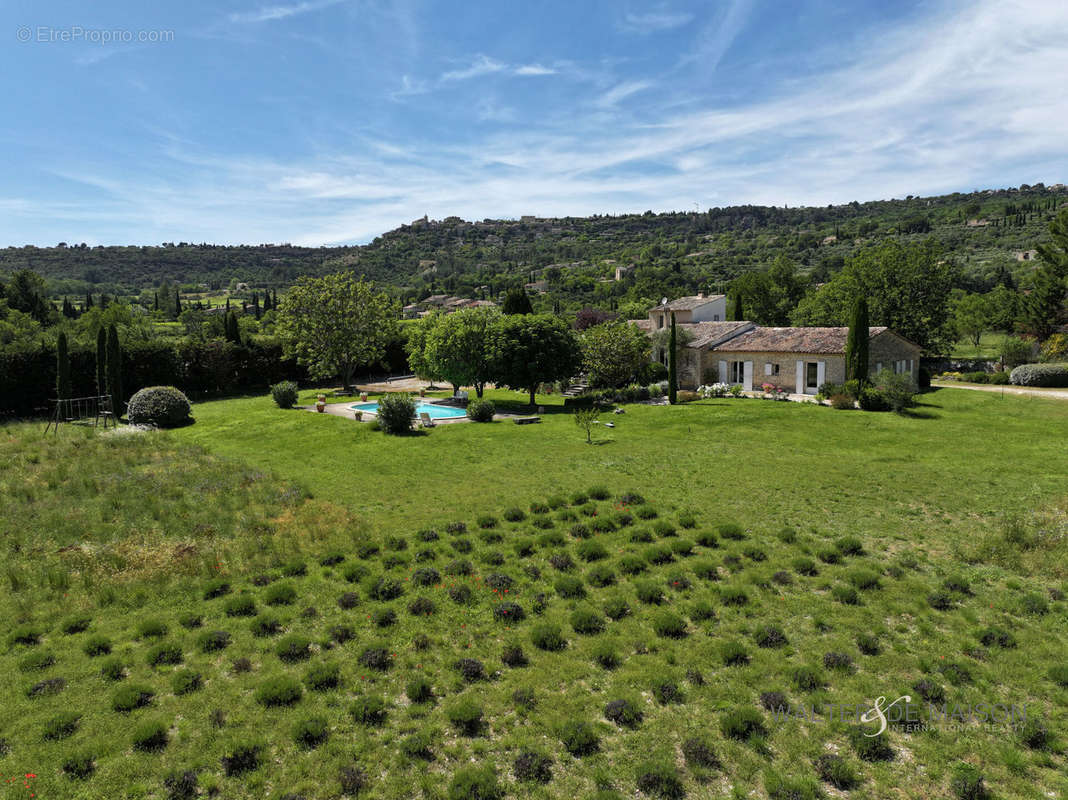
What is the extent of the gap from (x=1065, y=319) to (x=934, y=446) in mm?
41613

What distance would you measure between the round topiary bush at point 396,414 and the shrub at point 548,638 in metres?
18.9

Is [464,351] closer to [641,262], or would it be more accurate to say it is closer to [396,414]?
[396,414]

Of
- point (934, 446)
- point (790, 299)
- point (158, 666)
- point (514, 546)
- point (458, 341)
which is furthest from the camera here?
point (790, 299)

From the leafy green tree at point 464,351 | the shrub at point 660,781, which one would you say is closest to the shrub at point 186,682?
the shrub at point 660,781

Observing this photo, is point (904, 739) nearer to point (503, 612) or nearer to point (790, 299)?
point (503, 612)

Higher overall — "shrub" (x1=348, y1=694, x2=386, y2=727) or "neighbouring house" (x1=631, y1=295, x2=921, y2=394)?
"neighbouring house" (x1=631, y1=295, x2=921, y2=394)

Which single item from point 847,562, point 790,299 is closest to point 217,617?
point 847,562

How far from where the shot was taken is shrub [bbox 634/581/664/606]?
10273 millimetres

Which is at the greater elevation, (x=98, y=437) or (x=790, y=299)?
(x=790, y=299)

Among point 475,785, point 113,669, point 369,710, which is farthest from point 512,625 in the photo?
point 113,669

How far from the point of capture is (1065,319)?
49312mm

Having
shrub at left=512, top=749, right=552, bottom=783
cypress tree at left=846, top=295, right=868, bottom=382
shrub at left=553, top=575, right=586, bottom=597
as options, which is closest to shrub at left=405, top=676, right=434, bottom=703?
shrub at left=512, top=749, right=552, bottom=783

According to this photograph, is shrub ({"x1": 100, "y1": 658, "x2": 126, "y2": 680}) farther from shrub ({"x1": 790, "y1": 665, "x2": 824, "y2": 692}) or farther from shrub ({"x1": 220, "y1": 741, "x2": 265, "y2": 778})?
shrub ({"x1": 790, "y1": 665, "x2": 824, "y2": 692})

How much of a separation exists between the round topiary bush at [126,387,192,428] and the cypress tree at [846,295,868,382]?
38.9 m
